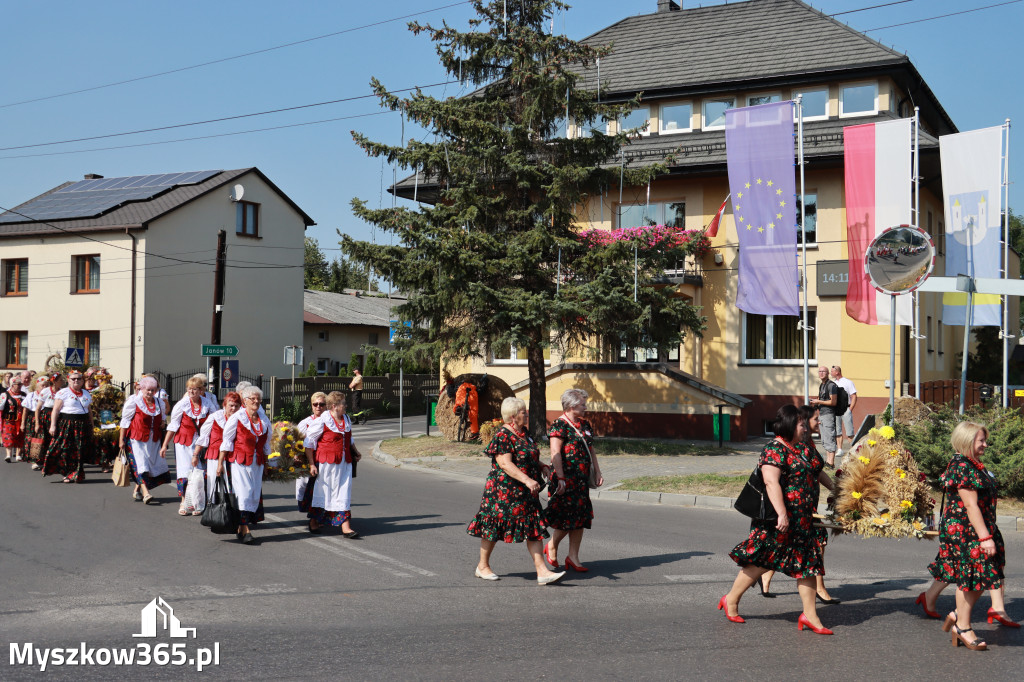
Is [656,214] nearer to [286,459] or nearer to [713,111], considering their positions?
[713,111]

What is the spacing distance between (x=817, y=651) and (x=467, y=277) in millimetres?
13111

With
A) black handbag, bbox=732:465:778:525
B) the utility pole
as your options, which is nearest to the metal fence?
the utility pole

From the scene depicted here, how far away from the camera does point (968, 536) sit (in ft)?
20.3

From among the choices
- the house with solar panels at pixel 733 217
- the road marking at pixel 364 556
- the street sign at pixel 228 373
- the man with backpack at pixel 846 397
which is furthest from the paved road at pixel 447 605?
the street sign at pixel 228 373

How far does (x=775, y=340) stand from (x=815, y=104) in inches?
253

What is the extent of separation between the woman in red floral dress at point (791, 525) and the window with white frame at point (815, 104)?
19997 mm

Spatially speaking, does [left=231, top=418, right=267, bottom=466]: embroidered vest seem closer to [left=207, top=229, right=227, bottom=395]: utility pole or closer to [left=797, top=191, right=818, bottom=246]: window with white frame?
[left=797, top=191, right=818, bottom=246]: window with white frame

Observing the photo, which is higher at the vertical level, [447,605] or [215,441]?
[215,441]

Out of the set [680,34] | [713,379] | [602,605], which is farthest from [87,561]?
[680,34]

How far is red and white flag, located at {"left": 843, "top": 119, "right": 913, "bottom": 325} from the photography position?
61.6ft

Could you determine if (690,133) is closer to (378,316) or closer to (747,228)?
(747,228)

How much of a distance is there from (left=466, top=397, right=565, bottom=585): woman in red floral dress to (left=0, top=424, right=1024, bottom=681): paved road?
1.37 ft

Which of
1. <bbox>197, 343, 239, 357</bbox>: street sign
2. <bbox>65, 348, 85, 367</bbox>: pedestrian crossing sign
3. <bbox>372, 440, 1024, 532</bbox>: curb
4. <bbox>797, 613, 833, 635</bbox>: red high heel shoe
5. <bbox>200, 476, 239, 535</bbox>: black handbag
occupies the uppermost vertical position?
<bbox>197, 343, 239, 357</bbox>: street sign

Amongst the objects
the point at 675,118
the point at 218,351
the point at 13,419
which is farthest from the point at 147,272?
the point at 675,118
